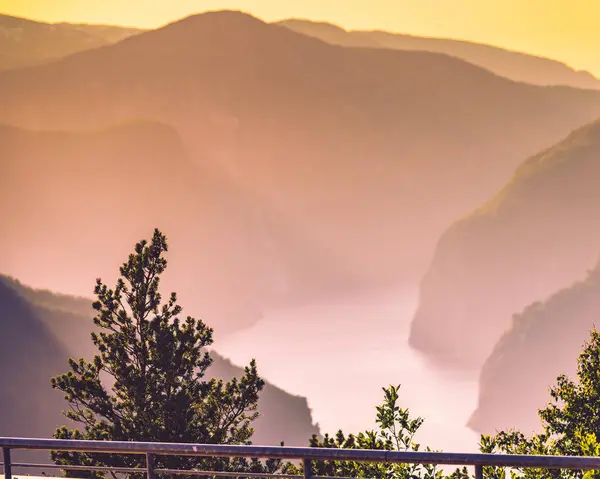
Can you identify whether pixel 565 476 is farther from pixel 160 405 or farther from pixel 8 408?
pixel 8 408

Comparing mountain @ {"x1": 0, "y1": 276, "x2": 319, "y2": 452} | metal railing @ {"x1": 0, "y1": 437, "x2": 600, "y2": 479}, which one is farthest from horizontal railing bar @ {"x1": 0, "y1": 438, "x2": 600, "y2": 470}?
mountain @ {"x1": 0, "y1": 276, "x2": 319, "y2": 452}

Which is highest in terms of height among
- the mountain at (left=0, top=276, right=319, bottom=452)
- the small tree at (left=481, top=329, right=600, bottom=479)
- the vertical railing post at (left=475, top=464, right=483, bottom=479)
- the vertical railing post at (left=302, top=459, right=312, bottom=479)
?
the mountain at (left=0, top=276, right=319, bottom=452)

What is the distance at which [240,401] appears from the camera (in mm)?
26781

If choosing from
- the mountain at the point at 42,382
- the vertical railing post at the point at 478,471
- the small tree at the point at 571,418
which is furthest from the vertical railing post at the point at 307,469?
the mountain at the point at 42,382

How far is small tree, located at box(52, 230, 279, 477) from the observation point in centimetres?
2383

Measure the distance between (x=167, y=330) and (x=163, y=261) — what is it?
3086 mm

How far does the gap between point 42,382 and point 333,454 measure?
6798 inches

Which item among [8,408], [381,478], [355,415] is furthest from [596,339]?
[355,415]

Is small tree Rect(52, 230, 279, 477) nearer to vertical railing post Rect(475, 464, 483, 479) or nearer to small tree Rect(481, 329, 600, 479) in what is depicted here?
small tree Rect(481, 329, 600, 479)

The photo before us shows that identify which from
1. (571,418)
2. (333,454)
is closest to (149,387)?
(571,418)

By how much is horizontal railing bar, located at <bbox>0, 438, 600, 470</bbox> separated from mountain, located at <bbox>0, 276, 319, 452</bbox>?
495 ft

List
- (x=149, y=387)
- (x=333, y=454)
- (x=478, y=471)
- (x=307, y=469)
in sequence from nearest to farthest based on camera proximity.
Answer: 1. (x=478, y=471)
2. (x=333, y=454)
3. (x=307, y=469)
4. (x=149, y=387)

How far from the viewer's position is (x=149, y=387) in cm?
2477

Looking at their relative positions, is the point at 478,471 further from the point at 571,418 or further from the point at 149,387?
the point at 571,418
